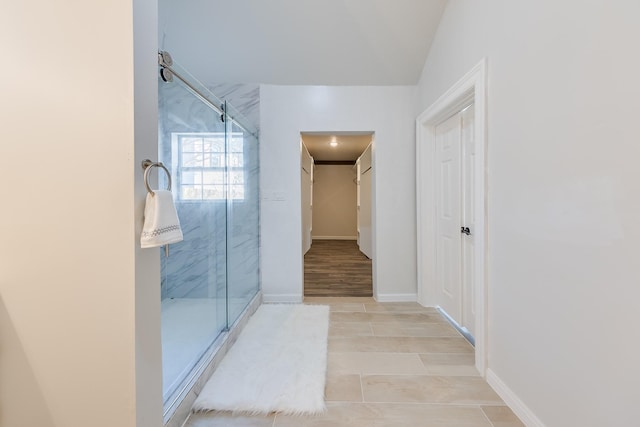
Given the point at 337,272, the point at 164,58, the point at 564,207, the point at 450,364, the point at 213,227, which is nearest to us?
the point at 564,207

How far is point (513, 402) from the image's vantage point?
140 cm

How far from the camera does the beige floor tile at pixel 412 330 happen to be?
86.8 inches

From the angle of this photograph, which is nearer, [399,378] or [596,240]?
[596,240]

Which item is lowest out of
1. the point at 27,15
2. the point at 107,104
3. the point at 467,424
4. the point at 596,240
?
the point at 467,424

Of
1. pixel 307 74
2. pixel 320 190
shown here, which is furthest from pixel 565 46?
pixel 320 190

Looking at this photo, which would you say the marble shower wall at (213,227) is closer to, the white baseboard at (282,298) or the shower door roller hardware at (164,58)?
the white baseboard at (282,298)

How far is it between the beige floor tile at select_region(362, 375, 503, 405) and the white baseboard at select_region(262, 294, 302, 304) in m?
1.35

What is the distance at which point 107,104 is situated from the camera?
0.90 meters

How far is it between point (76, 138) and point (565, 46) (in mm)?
1824

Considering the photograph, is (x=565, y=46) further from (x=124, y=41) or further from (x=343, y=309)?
(x=343, y=309)

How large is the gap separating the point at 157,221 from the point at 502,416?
5.82ft

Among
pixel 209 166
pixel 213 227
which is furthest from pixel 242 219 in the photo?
pixel 209 166

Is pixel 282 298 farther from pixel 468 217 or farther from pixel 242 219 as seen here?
pixel 468 217

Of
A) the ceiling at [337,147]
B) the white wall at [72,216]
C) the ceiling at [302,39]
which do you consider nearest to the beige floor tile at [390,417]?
the white wall at [72,216]
